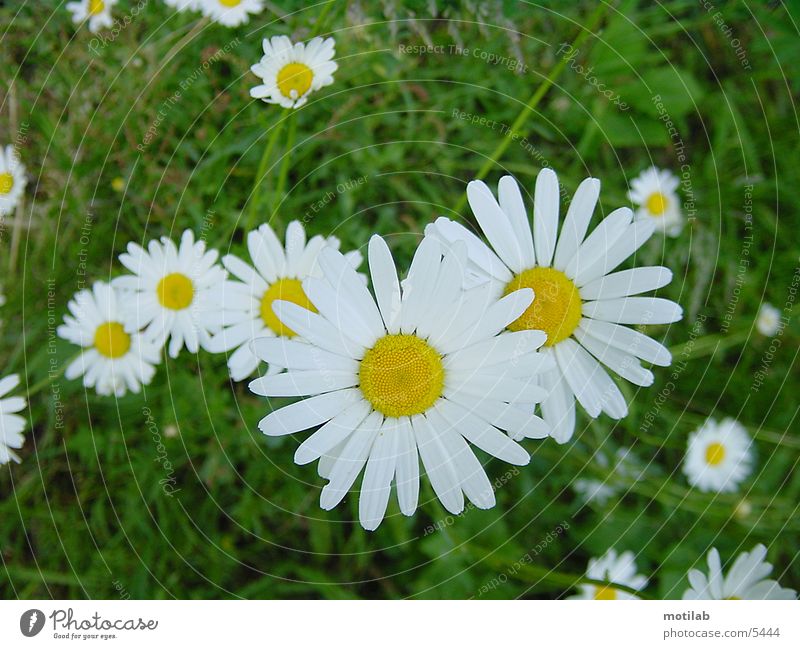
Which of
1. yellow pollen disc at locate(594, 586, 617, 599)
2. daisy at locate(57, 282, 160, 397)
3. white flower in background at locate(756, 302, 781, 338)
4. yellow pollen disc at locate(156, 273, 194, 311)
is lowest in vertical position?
yellow pollen disc at locate(594, 586, 617, 599)

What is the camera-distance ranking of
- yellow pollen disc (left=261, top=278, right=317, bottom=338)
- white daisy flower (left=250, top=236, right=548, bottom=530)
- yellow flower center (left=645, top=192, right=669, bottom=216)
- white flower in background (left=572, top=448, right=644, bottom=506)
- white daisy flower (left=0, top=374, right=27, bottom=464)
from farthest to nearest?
yellow flower center (left=645, top=192, right=669, bottom=216) < white flower in background (left=572, top=448, right=644, bottom=506) < white daisy flower (left=0, top=374, right=27, bottom=464) < yellow pollen disc (left=261, top=278, right=317, bottom=338) < white daisy flower (left=250, top=236, right=548, bottom=530)

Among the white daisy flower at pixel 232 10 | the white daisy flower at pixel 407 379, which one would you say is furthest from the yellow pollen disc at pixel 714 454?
the white daisy flower at pixel 232 10

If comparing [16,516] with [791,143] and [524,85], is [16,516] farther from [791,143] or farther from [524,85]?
[791,143]

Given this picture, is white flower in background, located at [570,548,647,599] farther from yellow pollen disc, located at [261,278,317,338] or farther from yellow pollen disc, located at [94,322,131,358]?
yellow pollen disc, located at [94,322,131,358]

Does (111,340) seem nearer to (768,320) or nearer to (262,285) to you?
(262,285)

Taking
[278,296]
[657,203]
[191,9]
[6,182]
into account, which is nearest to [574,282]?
[278,296]

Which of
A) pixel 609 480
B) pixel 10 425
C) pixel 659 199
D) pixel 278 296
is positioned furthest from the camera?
pixel 659 199

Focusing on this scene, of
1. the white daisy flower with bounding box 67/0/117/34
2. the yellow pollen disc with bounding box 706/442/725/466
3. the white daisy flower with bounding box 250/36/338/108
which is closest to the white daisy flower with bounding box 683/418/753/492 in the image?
the yellow pollen disc with bounding box 706/442/725/466
